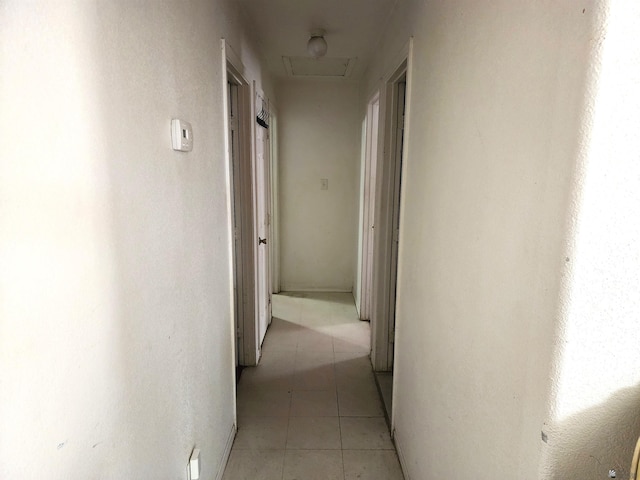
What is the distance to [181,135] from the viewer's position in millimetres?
1229

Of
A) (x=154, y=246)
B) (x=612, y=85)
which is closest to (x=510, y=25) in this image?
(x=612, y=85)

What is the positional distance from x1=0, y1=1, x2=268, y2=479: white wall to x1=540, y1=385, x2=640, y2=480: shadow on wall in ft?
3.09

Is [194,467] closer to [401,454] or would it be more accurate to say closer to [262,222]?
[401,454]

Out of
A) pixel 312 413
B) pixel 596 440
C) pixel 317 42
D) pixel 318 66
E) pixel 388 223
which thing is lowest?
pixel 312 413

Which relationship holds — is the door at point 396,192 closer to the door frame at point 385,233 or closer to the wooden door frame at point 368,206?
the door frame at point 385,233

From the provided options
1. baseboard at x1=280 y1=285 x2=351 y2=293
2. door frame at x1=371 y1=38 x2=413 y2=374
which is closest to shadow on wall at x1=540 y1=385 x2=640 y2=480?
door frame at x1=371 y1=38 x2=413 y2=374

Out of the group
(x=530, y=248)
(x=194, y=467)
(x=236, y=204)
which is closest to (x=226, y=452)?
(x=194, y=467)

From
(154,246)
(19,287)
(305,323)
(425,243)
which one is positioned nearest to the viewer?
(19,287)

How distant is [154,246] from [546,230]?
0.98 m

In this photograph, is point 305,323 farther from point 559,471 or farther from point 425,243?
point 559,471

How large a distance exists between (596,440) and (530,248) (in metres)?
0.42

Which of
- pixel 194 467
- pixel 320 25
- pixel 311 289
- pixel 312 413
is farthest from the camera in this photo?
pixel 311 289

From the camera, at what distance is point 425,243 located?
1.55 metres

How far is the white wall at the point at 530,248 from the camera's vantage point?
684mm
